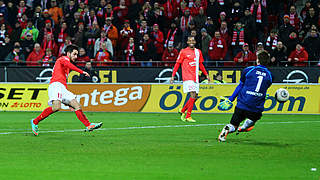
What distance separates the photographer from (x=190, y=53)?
17047 mm

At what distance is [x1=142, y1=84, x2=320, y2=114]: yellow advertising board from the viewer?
19984 mm

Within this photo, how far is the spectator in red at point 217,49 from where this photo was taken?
2278cm

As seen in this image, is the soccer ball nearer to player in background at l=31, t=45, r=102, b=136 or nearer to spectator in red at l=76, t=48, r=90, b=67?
player in background at l=31, t=45, r=102, b=136

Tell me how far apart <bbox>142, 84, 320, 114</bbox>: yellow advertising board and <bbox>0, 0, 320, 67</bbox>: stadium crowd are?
202 cm

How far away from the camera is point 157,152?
1005 cm

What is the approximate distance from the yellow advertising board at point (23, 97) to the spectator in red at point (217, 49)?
638 centimetres

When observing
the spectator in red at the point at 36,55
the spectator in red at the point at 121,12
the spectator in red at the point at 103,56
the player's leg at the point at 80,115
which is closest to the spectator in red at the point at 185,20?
the spectator in red at the point at 121,12

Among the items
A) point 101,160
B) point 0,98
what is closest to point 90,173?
point 101,160

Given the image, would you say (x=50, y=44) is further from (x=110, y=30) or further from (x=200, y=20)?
(x=200, y=20)

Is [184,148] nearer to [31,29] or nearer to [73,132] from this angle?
[73,132]

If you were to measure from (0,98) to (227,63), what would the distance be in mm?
8444

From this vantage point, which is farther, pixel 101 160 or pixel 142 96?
pixel 142 96

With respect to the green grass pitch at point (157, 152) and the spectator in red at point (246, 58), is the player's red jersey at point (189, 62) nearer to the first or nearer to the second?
the green grass pitch at point (157, 152)

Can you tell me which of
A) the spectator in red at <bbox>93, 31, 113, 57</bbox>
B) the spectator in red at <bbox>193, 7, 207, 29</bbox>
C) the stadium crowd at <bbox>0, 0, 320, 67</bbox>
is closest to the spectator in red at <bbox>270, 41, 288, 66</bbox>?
the stadium crowd at <bbox>0, 0, 320, 67</bbox>
